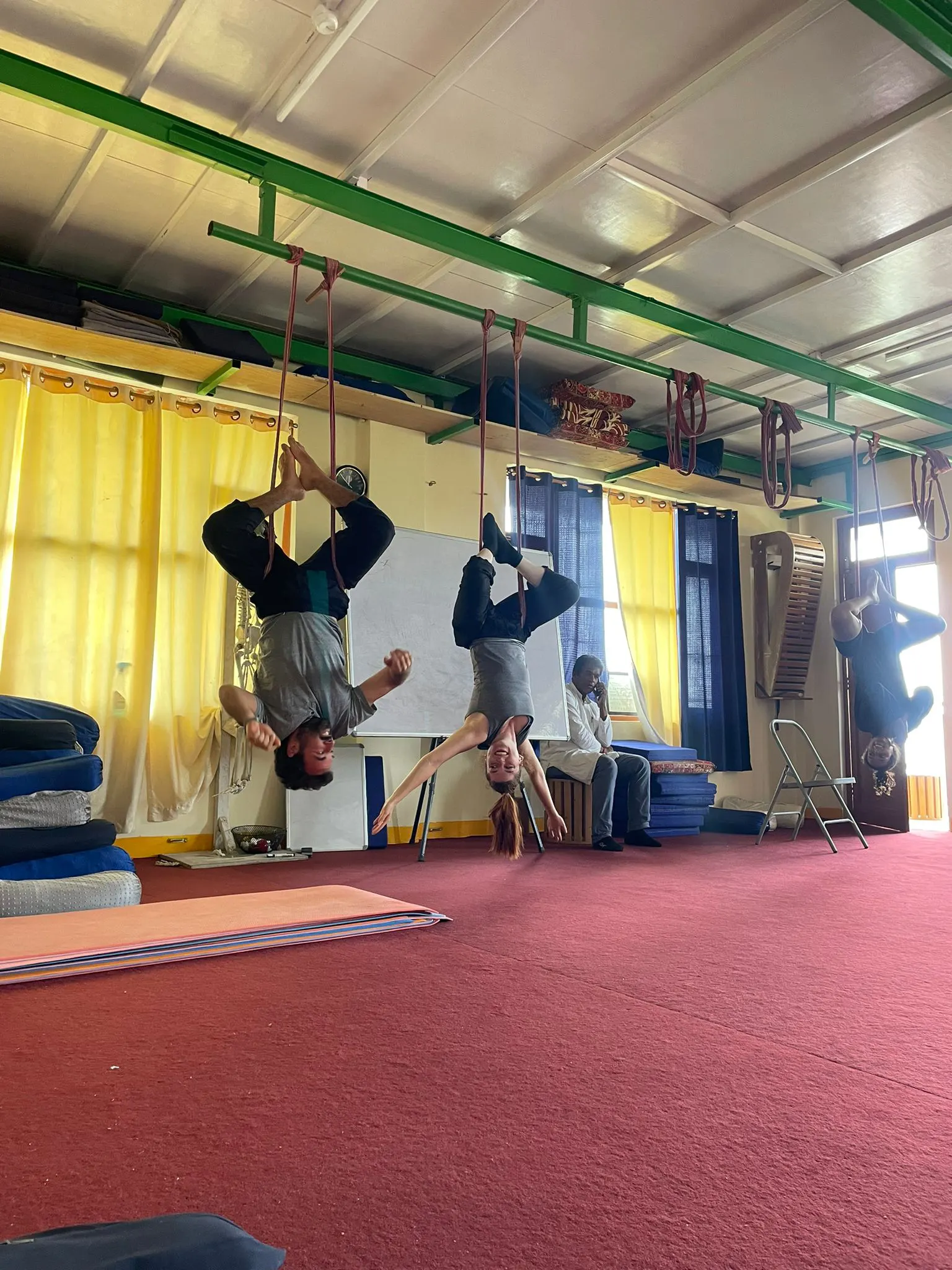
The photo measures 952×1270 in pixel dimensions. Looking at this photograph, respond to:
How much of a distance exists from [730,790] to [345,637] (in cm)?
414

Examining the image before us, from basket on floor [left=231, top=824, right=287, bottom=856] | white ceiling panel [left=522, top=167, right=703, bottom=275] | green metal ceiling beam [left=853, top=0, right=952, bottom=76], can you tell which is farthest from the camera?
basket on floor [left=231, top=824, right=287, bottom=856]

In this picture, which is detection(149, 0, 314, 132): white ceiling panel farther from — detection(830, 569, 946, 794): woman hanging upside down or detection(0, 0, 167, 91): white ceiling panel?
detection(830, 569, 946, 794): woman hanging upside down

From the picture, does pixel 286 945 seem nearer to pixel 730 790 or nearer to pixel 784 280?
pixel 784 280

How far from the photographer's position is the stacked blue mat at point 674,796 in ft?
23.1

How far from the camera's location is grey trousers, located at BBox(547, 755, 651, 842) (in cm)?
638

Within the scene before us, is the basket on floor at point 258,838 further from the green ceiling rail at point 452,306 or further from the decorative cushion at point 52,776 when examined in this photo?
the green ceiling rail at point 452,306

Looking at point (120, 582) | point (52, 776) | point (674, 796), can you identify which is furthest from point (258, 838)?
point (674, 796)

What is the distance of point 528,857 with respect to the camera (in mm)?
5883

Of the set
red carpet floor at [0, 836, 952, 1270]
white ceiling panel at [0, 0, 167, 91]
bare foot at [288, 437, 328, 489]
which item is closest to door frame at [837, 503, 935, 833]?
red carpet floor at [0, 836, 952, 1270]

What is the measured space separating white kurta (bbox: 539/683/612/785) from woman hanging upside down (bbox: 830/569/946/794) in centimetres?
201

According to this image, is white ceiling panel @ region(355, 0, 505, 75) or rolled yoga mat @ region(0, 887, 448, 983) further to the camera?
white ceiling panel @ region(355, 0, 505, 75)

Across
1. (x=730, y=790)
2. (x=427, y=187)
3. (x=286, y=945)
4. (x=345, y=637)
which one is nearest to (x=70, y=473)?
(x=345, y=637)

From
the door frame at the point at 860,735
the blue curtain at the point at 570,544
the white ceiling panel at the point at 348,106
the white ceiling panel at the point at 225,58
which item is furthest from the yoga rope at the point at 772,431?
the door frame at the point at 860,735

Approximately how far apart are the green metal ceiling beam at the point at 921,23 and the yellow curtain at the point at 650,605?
4768 mm
